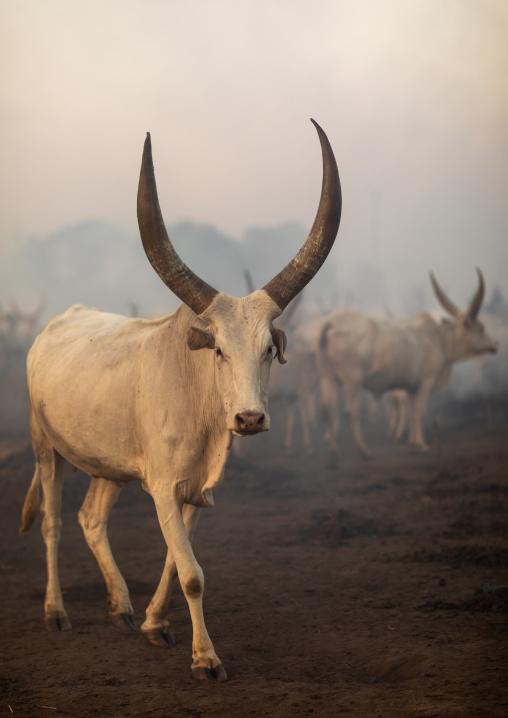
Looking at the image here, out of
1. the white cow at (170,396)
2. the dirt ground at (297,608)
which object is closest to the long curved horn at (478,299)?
the dirt ground at (297,608)

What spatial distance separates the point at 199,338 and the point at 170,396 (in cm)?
48

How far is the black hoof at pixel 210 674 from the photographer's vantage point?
3.76m

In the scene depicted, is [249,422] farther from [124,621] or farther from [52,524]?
[52,524]

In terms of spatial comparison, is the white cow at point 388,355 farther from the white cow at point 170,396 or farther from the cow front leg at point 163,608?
the cow front leg at point 163,608

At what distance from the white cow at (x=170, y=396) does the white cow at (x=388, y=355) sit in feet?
25.0


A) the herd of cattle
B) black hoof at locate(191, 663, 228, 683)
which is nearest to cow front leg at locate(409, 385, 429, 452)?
the herd of cattle

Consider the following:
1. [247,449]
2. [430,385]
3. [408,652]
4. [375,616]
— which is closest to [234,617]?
[375,616]

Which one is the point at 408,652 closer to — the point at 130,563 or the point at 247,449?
the point at 130,563

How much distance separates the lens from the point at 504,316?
21.9 meters

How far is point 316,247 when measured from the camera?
3.99 metres

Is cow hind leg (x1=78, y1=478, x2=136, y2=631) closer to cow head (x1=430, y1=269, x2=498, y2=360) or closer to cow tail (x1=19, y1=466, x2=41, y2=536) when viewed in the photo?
cow tail (x1=19, y1=466, x2=41, y2=536)

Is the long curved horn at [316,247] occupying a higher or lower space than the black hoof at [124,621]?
higher

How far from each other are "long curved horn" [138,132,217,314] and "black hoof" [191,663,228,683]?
1.81m

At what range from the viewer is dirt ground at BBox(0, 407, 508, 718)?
3.54 metres
